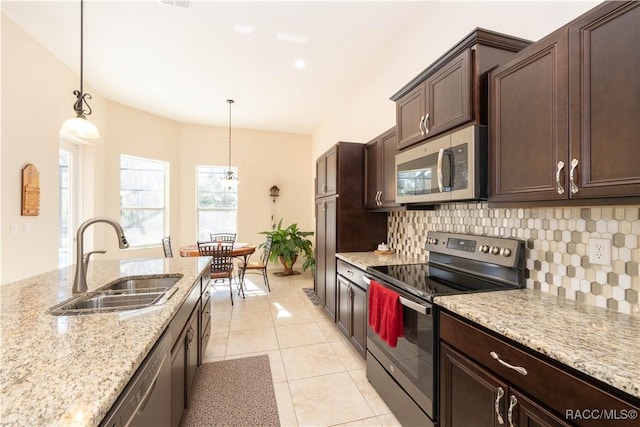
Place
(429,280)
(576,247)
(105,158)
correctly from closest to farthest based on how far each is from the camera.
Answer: (576,247) → (429,280) → (105,158)

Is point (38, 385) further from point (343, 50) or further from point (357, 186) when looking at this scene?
point (343, 50)

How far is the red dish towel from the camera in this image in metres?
1.70

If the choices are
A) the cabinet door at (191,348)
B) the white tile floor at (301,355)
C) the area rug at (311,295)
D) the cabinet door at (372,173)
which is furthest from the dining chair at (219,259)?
the cabinet door at (372,173)

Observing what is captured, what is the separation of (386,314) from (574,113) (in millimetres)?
1374

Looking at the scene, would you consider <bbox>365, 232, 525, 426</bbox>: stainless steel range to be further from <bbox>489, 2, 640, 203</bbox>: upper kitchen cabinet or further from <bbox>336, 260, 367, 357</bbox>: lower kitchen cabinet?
<bbox>489, 2, 640, 203</bbox>: upper kitchen cabinet

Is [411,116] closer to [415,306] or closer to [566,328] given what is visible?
[415,306]

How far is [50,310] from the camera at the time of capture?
3.92 feet

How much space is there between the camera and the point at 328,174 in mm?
3330

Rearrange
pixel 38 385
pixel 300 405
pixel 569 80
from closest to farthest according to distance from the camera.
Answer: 1. pixel 38 385
2. pixel 569 80
3. pixel 300 405

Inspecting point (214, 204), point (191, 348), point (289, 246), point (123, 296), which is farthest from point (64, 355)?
point (214, 204)

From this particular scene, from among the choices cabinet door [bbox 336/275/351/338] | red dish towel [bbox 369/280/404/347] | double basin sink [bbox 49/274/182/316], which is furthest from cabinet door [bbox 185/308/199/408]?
cabinet door [bbox 336/275/351/338]

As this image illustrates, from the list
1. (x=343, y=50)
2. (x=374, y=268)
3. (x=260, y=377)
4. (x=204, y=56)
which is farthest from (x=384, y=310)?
(x=204, y=56)

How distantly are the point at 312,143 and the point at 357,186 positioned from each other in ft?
12.1

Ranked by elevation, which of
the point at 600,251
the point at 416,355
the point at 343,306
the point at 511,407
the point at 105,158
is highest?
the point at 105,158
